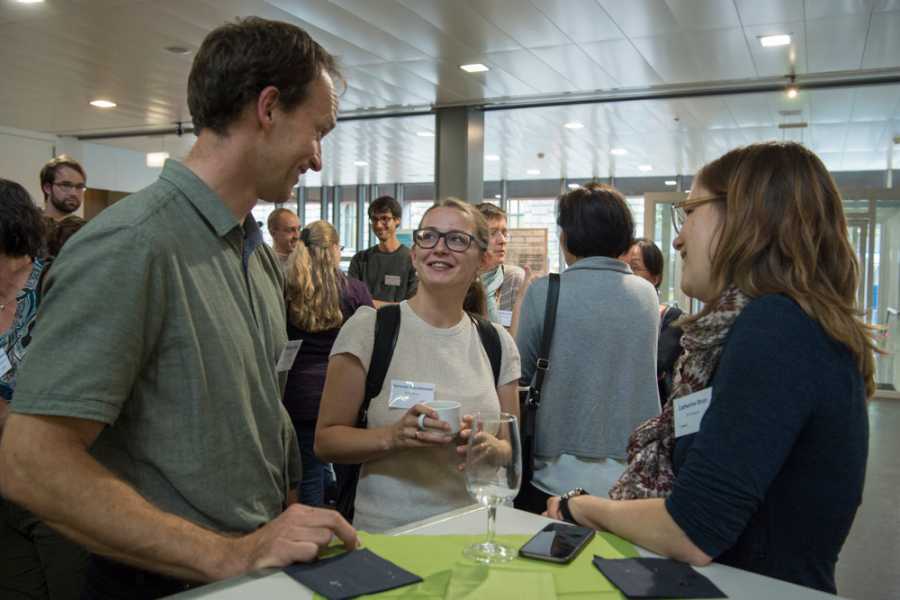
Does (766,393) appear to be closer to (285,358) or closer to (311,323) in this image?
(285,358)

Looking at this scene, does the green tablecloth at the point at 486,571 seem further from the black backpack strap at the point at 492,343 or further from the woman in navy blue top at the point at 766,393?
the black backpack strap at the point at 492,343

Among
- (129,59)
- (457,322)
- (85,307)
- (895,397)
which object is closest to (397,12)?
(129,59)

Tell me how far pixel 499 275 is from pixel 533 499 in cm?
216

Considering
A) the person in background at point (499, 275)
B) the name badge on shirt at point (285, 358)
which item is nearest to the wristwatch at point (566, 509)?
the name badge on shirt at point (285, 358)

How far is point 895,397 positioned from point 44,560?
9.23m

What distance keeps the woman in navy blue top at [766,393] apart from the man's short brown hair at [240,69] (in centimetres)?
76

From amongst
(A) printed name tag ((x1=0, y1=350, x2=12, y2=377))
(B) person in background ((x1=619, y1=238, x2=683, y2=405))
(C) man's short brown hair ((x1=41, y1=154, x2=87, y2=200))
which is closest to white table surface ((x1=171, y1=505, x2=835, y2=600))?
(B) person in background ((x1=619, y1=238, x2=683, y2=405))

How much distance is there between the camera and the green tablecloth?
102 cm

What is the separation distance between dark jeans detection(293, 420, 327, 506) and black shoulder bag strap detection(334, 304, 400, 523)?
1.47m

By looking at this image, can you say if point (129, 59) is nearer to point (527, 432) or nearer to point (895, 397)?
point (527, 432)

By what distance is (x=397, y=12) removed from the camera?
16.9 ft

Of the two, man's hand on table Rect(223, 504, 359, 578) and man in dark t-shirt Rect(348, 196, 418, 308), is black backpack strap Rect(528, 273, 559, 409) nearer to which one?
man's hand on table Rect(223, 504, 359, 578)

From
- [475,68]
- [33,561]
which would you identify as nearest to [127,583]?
[33,561]

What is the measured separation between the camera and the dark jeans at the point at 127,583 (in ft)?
3.88
